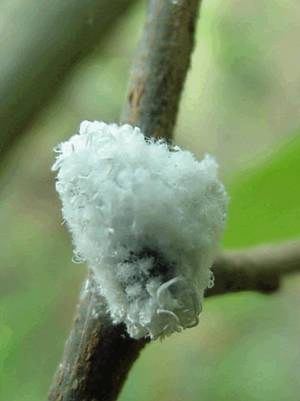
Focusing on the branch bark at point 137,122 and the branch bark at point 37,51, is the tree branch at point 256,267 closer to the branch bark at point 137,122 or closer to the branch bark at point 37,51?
the branch bark at point 137,122

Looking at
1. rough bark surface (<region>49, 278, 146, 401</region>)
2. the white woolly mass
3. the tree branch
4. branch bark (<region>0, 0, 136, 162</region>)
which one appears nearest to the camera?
the white woolly mass

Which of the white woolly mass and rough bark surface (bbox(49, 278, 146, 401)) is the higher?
the white woolly mass

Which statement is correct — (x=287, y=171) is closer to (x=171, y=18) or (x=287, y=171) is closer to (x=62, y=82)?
(x=171, y=18)

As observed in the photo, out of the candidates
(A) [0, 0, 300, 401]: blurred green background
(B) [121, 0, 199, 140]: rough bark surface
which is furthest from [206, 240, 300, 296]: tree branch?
(A) [0, 0, 300, 401]: blurred green background

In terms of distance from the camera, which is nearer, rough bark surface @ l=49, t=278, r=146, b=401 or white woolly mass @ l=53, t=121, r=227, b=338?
white woolly mass @ l=53, t=121, r=227, b=338

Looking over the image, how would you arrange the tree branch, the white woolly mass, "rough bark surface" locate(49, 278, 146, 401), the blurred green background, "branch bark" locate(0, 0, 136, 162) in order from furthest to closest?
the blurred green background
"branch bark" locate(0, 0, 136, 162)
the tree branch
"rough bark surface" locate(49, 278, 146, 401)
the white woolly mass

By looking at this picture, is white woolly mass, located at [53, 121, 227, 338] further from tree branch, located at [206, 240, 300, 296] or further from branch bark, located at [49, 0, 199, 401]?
tree branch, located at [206, 240, 300, 296]

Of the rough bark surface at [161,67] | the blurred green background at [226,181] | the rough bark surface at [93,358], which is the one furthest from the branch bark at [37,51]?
the rough bark surface at [93,358]
